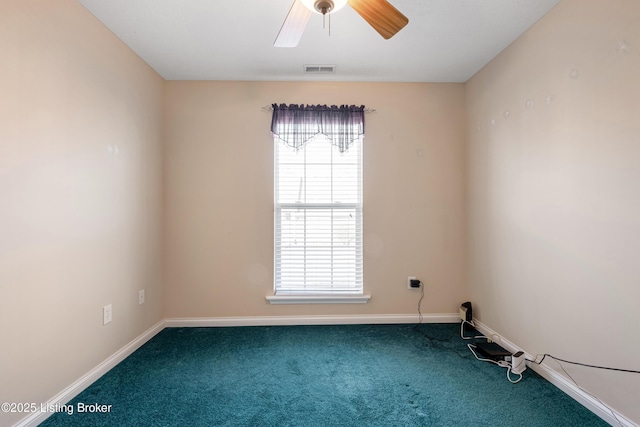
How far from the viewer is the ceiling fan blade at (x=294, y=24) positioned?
1432 mm

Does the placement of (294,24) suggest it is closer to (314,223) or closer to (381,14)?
(381,14)

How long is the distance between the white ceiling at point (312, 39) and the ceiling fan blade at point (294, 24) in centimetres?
34

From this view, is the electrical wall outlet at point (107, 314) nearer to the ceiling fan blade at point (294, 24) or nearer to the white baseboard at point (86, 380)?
the white baseboard at point (86, 380)

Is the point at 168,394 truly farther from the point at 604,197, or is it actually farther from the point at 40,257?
the point at 604,197

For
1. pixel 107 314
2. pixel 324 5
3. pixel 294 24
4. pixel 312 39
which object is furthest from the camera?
pixel 312 39

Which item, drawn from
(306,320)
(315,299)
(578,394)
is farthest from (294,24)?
(578,394)

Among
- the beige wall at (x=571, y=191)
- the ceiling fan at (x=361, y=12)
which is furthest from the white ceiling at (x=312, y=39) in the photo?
the ceiling fan at (x=361, y=12)

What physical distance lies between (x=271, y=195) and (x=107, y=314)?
1.59m

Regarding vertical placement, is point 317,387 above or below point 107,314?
below

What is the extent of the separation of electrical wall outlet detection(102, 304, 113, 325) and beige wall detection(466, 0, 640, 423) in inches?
119

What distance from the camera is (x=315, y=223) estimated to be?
2.88 metres

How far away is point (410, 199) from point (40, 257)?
2807 mm

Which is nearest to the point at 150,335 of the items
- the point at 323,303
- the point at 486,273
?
the point at 323,303

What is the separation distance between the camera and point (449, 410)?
1.65 metres
